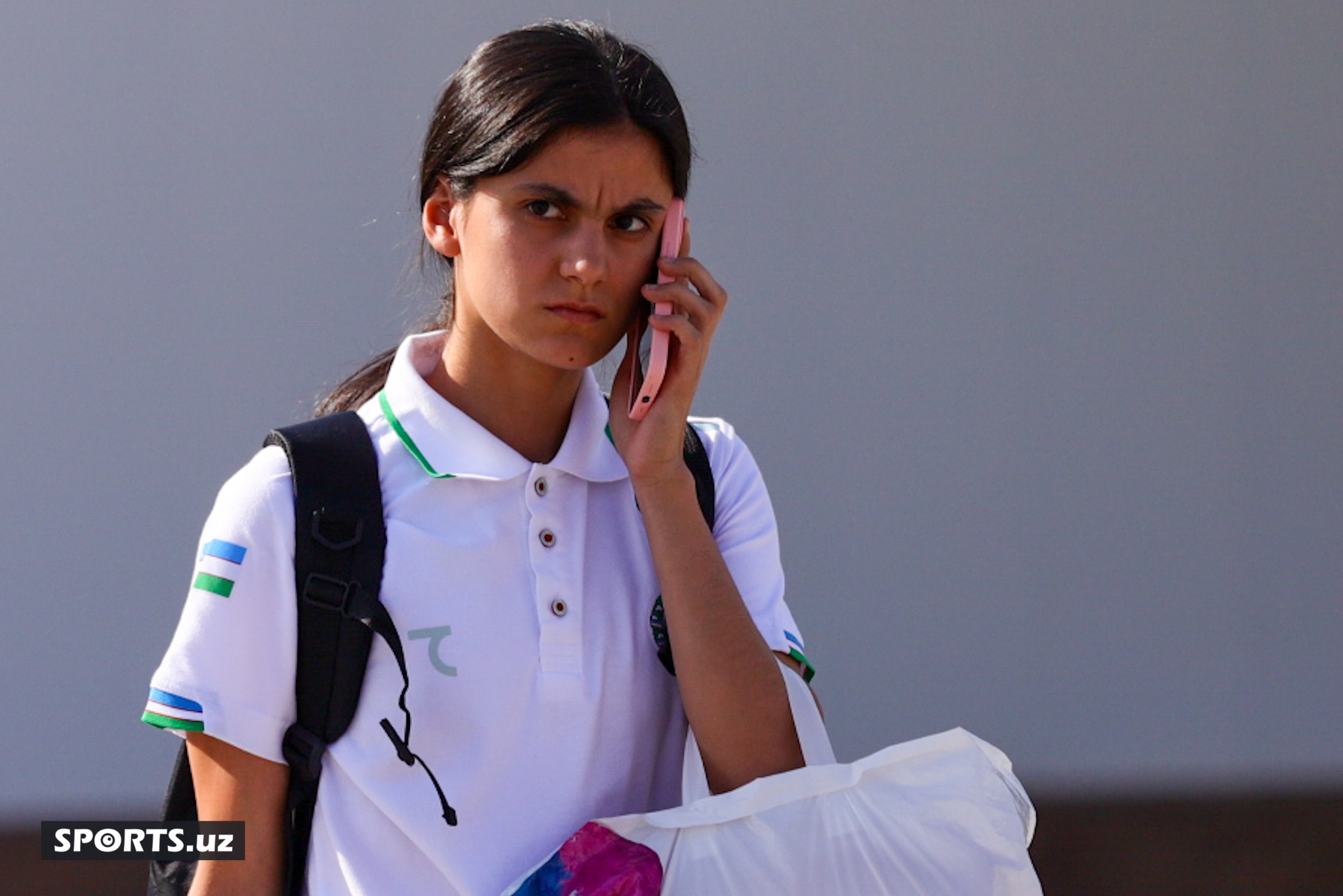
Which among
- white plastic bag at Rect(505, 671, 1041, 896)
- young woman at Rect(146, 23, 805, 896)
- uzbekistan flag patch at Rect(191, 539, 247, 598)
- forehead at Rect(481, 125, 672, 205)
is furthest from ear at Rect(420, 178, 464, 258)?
white plastic bag at Rect(505, 671, 1041, 896)

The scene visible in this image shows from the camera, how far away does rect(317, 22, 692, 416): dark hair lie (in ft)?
5.16

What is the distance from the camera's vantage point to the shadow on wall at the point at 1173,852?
11.8ft

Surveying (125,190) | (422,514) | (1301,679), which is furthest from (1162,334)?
(422,514)

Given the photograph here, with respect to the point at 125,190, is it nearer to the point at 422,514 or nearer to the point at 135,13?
the point at 135,13

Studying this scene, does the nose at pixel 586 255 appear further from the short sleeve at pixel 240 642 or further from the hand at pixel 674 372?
the short sleeve at pixel 240 642

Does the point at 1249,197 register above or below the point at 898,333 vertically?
above

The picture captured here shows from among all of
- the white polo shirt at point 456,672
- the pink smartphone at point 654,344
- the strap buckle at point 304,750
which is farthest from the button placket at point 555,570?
the strap buckle at point 304,750

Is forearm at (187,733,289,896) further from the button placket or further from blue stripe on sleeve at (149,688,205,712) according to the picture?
the button placket

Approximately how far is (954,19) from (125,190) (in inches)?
74.7

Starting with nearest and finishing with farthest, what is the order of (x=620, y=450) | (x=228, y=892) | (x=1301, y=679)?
(x=228, y=892), (x=620, y=450), (x=1301, y=679)

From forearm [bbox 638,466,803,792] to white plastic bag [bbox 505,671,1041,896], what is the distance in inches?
2.5

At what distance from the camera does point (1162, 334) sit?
3721mm

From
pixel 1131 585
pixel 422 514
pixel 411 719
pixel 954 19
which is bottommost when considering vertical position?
pixel 1131 585

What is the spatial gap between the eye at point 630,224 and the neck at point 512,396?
17 centimetres
